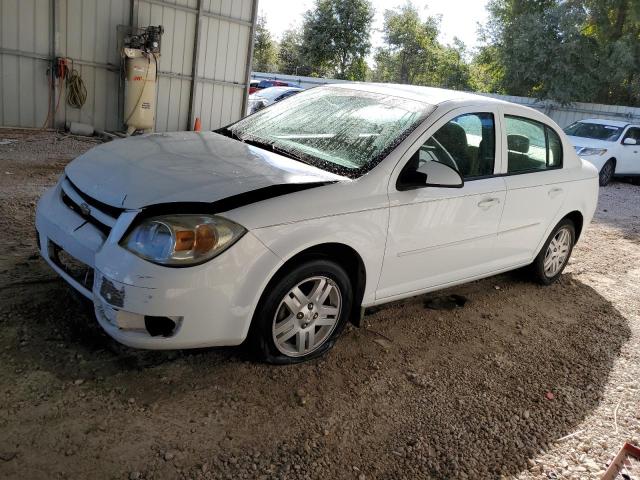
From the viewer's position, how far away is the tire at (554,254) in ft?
16.6

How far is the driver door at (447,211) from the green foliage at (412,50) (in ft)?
138

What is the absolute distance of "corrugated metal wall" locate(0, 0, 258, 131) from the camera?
9906 mm

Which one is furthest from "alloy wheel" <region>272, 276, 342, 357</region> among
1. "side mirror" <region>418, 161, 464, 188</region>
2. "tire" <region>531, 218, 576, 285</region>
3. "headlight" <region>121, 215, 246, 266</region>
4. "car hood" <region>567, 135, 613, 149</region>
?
"car hood" <region>567, 135, 613, 149</region>

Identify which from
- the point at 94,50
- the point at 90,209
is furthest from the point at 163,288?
the point at 94,50

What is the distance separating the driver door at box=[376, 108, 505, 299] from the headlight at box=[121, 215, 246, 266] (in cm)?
111

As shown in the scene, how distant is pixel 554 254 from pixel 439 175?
7.82ft

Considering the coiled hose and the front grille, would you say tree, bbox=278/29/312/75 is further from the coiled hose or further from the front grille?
the front grille

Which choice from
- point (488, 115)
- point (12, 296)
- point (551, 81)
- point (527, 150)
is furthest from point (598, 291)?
point (551, 81)

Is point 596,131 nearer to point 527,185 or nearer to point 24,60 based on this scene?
point 527,185

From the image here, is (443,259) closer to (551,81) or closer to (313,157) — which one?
(313,157)

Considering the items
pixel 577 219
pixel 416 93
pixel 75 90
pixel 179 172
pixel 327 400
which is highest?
pixel 416 93

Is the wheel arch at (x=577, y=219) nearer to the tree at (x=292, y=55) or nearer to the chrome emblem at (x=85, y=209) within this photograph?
the chrome emblem at (x=85, y=209)

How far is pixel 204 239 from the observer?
2688 millimetres

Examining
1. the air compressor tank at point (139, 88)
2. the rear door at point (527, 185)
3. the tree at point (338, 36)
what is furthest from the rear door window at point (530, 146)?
the tree at point (338, 36)
